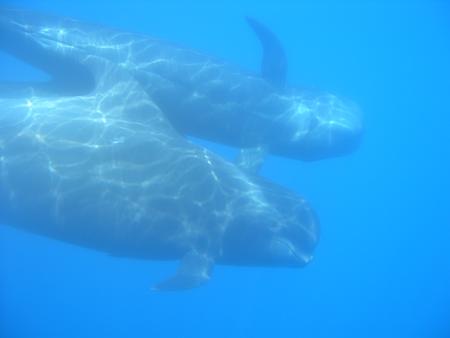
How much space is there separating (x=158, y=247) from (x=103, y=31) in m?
6.46

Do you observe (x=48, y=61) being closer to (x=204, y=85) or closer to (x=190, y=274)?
(x=204, y=85)

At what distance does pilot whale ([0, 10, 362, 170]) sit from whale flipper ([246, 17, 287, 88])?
30 millimetres

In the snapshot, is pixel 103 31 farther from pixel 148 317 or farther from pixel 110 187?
pixel 148 317

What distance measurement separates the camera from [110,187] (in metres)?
10.6

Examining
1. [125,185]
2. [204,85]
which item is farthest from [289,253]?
[204,85]

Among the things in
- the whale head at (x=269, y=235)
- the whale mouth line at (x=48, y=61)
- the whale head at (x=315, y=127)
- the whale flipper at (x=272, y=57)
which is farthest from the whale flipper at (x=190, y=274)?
the whale flipper at (x=272, y=57)

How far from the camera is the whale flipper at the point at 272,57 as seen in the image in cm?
1434

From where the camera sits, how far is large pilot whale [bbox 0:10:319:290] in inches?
415

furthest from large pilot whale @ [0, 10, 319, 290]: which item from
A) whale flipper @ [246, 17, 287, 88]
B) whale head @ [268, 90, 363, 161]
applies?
whale flipper @ [246, 17, 287, 88]

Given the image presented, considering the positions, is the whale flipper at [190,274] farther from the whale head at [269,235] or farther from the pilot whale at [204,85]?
the pilot whale at [204,85]

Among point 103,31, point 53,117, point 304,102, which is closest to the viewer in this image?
point 53,117

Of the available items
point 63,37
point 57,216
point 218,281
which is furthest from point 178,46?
point 218,281

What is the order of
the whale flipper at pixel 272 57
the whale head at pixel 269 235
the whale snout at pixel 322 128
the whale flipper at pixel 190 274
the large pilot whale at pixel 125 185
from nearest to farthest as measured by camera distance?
the whale flipper at pixel 190 274, the large pilot whale at pixel 125 185, the whale head at pixel 269 235, the whale flipper at pixel 272 57, the whale snout at pixel 322 128

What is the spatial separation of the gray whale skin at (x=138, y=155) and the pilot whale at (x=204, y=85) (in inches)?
1.4
